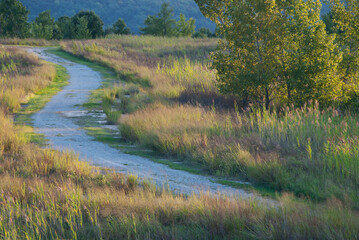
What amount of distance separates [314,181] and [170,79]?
13.1 meters

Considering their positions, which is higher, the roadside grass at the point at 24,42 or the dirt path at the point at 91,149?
the roadside grass at the point at 24,42

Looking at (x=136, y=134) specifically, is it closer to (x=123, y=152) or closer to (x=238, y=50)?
(x=123, y=152)

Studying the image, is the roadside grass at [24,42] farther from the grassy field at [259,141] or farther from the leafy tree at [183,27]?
the grassy field at [259,141]

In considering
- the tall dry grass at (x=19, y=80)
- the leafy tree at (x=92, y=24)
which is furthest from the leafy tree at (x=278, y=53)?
the leafy tree at (x=92, y=24)

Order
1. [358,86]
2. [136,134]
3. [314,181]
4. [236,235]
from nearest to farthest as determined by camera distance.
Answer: [236,235], [314,181], [136,134], [358,86]

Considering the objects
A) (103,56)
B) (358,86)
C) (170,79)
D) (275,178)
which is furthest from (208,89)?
(103,56)

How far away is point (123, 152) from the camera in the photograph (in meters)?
8.84

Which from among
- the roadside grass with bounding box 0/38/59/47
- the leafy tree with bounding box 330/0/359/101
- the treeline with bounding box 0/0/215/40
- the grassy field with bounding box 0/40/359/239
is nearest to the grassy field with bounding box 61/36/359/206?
the grassy field with bounding box 0/40/359/239

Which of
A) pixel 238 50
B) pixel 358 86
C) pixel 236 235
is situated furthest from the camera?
pixel 238 50

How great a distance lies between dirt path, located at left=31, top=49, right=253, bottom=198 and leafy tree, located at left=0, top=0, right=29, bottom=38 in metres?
41.0

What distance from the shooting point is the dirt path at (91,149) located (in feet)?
21.0

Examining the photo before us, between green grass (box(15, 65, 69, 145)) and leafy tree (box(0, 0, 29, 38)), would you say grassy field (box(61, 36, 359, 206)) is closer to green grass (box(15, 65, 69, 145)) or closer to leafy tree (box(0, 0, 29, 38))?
green grass (box(15, 65, 69, 145))

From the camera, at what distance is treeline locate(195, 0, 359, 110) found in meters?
10.6

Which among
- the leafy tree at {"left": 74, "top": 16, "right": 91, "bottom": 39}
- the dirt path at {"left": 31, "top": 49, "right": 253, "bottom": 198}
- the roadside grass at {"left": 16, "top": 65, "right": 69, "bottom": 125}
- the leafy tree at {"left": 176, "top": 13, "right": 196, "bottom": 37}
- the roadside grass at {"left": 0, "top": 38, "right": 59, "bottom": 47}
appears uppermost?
the leafy tree at {"left": 176, "top": 13, "right": 196, "bottom": 37}
